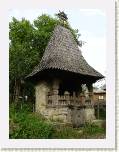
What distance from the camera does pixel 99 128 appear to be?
204 inches

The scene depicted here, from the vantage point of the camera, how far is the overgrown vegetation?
5.13 metres

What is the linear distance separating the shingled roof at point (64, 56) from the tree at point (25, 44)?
4 centimetres

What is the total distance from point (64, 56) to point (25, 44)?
1.14 ft

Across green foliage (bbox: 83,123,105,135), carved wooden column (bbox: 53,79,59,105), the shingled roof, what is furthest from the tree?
green foliage (bbox: 83,123,105,135)

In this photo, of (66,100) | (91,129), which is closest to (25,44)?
(66,100)

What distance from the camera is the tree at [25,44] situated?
5152 mm

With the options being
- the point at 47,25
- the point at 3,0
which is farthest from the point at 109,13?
the point at 3,0

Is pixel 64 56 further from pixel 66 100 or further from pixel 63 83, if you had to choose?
pixel 66 100

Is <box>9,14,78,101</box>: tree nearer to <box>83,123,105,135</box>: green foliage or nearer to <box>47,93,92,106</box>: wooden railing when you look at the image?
<box>47,93,92,106</box>: wooden railing

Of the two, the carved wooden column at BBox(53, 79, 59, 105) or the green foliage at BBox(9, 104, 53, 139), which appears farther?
the carved wooden column at BBox(53, 79, 59, 105)

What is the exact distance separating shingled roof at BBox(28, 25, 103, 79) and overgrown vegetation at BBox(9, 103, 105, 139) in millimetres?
Result: 328

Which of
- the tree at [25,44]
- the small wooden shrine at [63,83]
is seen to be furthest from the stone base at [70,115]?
the tree at [25,44]

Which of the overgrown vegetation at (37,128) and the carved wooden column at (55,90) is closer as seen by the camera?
the overgrown vegetation at (37,128)

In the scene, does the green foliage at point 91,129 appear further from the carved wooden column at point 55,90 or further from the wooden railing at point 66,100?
the carved wooden column at point 55,90
